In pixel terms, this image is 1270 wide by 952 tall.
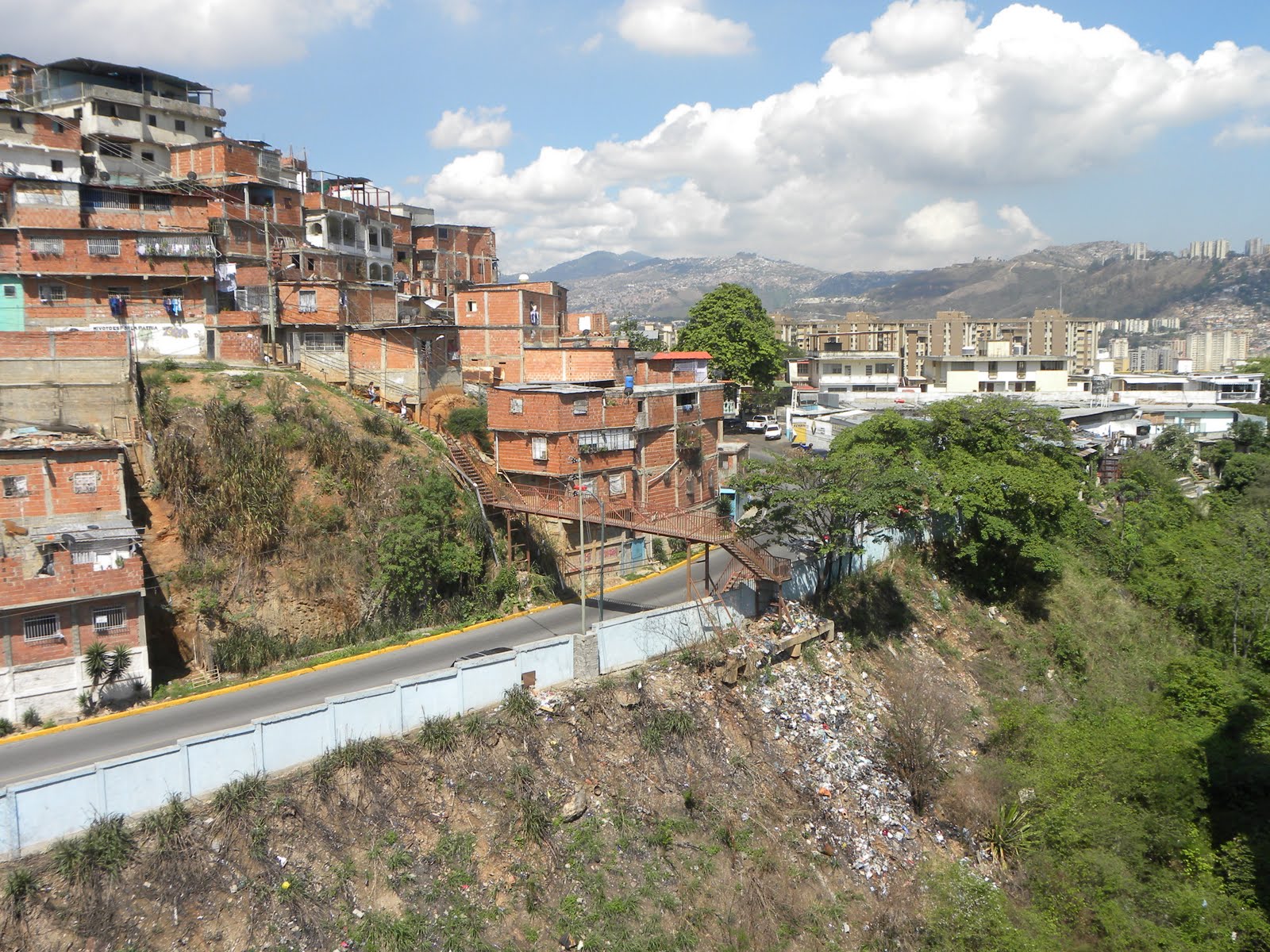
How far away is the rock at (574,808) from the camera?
18734 mm

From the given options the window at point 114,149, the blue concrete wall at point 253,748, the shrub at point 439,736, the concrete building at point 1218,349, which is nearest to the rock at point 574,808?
the shrub at point 439,736

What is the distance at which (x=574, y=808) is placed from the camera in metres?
18.8

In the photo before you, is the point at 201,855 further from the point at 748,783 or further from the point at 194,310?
the point at 194,310

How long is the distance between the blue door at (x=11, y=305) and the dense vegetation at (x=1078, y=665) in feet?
92.6

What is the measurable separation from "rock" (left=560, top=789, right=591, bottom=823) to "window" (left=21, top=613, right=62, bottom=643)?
1282 centimetres

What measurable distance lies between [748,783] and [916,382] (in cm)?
5014

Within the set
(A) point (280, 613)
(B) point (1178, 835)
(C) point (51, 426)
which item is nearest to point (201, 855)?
(A) point (280, 613)

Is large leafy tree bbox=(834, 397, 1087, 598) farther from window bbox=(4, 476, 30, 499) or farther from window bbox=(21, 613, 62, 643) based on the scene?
window bbox=(4, 476, 30, 499)

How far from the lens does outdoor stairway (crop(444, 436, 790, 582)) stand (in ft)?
83.2

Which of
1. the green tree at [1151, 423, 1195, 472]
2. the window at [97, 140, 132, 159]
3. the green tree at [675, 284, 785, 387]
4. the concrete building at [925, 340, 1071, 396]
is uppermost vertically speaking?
the window at [97, 140, 132, 159]

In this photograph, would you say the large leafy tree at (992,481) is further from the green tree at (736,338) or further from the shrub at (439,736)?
the green tree at (736,338)

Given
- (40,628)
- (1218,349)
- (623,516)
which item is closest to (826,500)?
(623,516)

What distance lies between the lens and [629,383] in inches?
1308

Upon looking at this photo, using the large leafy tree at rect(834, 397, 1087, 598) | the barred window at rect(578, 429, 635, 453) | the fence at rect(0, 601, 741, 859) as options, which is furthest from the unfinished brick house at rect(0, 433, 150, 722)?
the large leafy tree at rect(834, 397, 1087, 598)
